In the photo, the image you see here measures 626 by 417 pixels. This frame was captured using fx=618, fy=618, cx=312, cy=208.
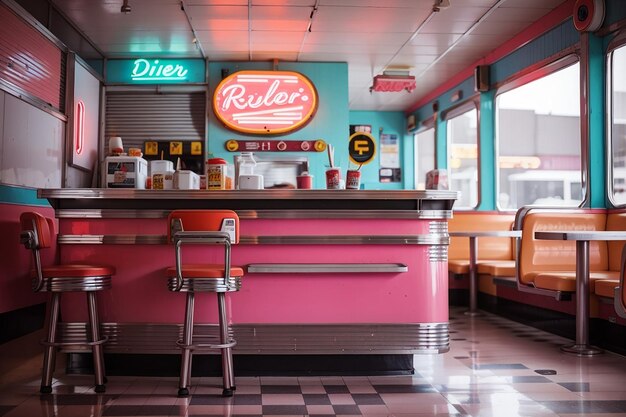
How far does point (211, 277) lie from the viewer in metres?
3.48

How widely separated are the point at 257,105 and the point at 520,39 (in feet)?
11.3

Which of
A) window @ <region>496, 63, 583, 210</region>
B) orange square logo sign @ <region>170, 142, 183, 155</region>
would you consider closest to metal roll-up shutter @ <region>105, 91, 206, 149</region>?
orange square logo sign @ <region>170, 142, 183, 155</region>

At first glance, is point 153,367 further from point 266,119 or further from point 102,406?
point 266,119

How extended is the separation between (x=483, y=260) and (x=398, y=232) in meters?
3.90

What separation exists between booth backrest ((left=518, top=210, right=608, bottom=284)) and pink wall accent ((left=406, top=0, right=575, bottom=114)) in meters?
A: 2.22

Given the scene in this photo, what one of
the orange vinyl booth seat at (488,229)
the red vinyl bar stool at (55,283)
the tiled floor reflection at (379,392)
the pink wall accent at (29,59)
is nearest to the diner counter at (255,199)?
the red vinyl bar stool at (55,283)

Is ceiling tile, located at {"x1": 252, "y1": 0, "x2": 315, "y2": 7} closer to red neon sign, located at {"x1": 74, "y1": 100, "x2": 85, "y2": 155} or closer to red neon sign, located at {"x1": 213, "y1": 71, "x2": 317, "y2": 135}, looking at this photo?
red neon sign, located at {"x1": 213, "y1": 71, "x2": 317, "y2": 135}

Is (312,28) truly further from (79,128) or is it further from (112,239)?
(112,239)

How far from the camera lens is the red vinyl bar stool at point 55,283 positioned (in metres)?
3.61

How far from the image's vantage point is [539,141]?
840 centimetres

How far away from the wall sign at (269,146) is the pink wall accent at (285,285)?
14.6 feet

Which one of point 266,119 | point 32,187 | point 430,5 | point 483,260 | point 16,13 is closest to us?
point 16,13

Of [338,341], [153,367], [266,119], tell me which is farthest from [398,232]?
[266,119]

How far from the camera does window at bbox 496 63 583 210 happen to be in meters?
7.17
